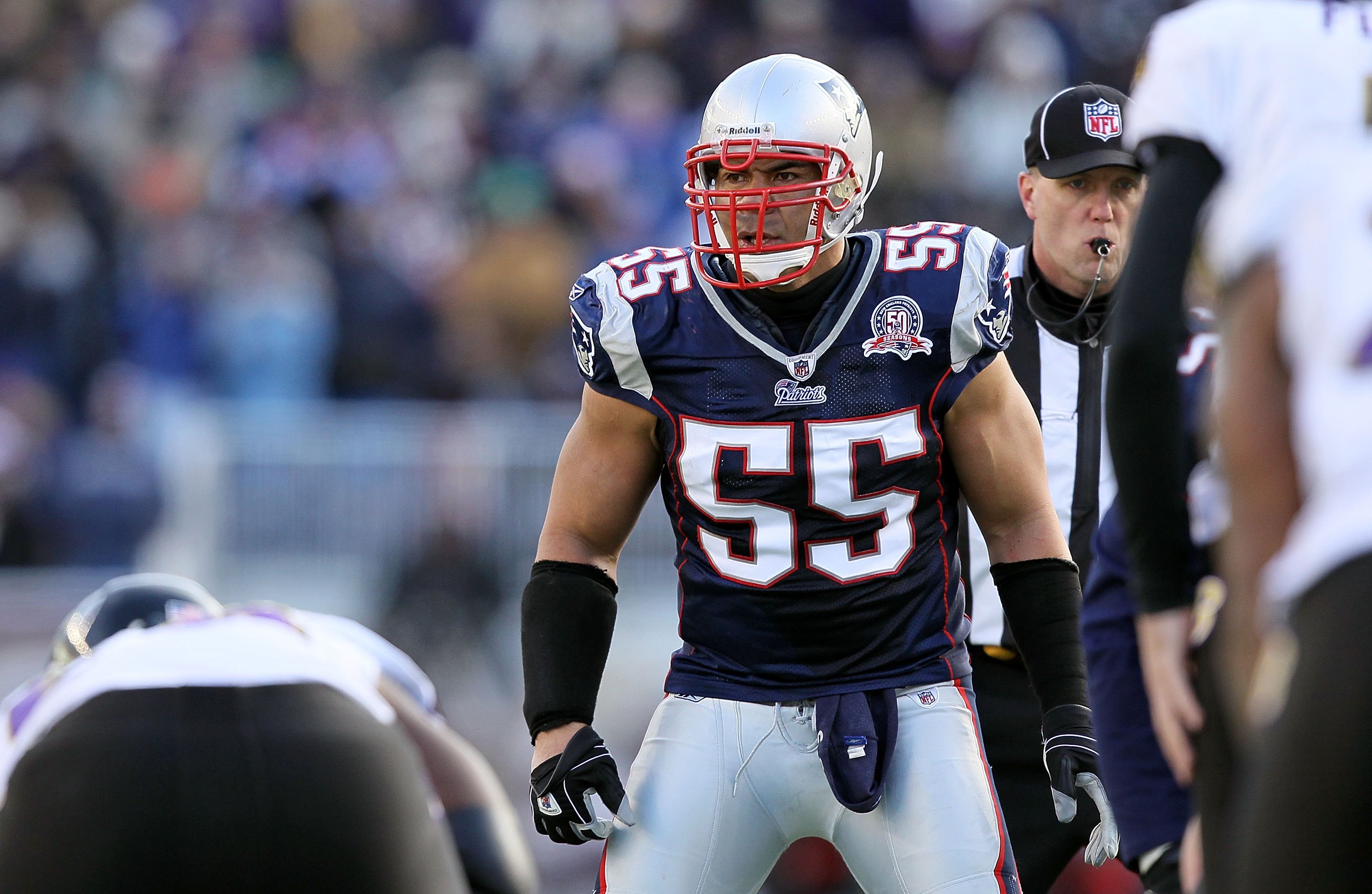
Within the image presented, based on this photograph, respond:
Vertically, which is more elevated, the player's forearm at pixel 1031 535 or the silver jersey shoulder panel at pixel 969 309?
the silver jersey shoulder panel at pixel 969 309

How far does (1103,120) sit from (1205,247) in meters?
2.04

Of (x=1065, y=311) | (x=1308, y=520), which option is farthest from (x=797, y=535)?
(x=1308, y=520)

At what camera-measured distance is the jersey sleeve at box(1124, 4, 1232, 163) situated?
1.94m

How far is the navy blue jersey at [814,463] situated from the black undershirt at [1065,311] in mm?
860

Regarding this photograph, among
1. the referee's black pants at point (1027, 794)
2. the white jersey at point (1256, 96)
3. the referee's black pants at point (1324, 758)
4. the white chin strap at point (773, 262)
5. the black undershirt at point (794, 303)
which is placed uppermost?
the white jersey at point (1256, 96)

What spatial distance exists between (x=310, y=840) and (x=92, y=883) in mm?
315

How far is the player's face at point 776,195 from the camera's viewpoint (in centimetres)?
310

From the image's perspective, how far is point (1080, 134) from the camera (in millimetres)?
3908

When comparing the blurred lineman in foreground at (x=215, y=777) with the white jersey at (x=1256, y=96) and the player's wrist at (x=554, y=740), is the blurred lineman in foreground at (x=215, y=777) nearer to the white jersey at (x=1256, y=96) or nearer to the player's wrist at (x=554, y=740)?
the player's wrist at (x=554, y=740)

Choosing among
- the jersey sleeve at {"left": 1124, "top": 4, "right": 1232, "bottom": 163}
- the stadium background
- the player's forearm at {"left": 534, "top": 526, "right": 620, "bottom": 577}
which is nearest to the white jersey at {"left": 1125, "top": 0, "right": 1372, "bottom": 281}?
the jersey sleeve at {"left": 1124, "top": 4, "right": 1232, "bottom": 163}

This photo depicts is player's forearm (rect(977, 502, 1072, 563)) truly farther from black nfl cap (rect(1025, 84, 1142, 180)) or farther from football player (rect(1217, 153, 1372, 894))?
football player (rect(1217, 153, 1372, 894))

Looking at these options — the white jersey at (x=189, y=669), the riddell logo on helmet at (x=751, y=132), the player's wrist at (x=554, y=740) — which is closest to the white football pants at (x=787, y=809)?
the player's wrist at (x=554, y=740)

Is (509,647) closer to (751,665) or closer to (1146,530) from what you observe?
(751,665)

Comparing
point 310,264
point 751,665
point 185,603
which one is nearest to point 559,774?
point 751,665
